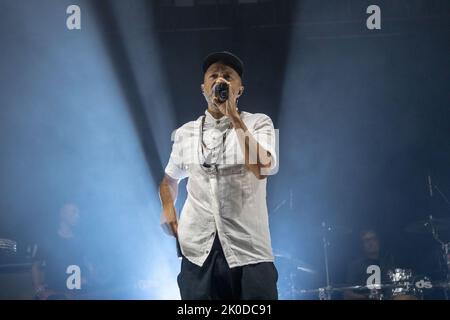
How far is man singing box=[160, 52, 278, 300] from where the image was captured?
200cm

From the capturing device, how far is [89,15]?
4.15 meters

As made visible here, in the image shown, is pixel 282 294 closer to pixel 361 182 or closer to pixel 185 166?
pixel 361 182

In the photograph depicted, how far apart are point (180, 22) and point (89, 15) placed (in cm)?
71

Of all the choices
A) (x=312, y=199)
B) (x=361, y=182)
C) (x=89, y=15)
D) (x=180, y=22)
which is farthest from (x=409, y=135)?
(x=89, y=15)

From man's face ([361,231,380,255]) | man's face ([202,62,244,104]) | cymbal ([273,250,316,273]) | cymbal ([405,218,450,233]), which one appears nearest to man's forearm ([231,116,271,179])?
man's face ([202,62,244,104])

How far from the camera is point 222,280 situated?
6.61 ft

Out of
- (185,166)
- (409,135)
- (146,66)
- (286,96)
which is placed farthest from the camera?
(409,135)

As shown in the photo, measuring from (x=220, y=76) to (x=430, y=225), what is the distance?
282 cm

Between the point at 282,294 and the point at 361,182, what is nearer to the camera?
the point at 282,294

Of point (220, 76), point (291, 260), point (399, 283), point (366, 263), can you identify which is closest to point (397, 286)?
point (399, 283)

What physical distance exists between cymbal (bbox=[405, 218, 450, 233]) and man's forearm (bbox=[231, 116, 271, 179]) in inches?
106

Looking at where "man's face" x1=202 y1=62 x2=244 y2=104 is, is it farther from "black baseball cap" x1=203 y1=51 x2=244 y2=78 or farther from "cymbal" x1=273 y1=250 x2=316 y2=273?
"cymbal" x1=273 y1=250 x2=316 y2=273

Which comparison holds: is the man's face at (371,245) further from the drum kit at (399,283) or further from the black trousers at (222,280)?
the black trousers at (222,280)

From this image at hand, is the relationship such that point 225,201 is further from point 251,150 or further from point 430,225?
point 430,225
